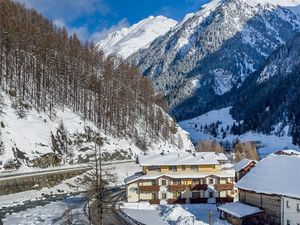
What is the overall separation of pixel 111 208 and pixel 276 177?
26.5 meters

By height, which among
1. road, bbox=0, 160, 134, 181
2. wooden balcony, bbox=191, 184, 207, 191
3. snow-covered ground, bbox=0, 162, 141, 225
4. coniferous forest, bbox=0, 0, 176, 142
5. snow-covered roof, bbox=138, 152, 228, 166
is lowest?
snow-covered ground, bbox=0, 162, 141, 225

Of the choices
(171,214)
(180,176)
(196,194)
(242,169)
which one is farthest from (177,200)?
(242,169)

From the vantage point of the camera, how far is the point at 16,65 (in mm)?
122062

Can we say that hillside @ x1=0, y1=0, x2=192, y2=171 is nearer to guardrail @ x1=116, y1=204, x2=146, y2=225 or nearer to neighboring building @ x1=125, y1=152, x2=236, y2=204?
neighboring building @ x1=125, y1=152, x2=236, y2=204

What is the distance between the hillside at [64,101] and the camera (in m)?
105

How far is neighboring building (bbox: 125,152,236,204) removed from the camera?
85562mm

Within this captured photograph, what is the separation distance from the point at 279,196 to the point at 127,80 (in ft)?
322

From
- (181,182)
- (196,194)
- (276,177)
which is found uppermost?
(276,177)

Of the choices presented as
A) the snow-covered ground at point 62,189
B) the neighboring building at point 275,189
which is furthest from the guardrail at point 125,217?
the neighboring building at point 275,189

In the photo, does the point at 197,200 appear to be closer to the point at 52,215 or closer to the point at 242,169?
the point at 242,169

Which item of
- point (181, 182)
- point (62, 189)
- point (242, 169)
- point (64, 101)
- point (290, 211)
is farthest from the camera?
A: point (64, 101)

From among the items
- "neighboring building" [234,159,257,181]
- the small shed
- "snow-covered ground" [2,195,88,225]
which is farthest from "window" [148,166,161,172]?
the small shed

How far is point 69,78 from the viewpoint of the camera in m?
137

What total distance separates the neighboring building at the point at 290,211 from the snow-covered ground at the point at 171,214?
9.28 metres
